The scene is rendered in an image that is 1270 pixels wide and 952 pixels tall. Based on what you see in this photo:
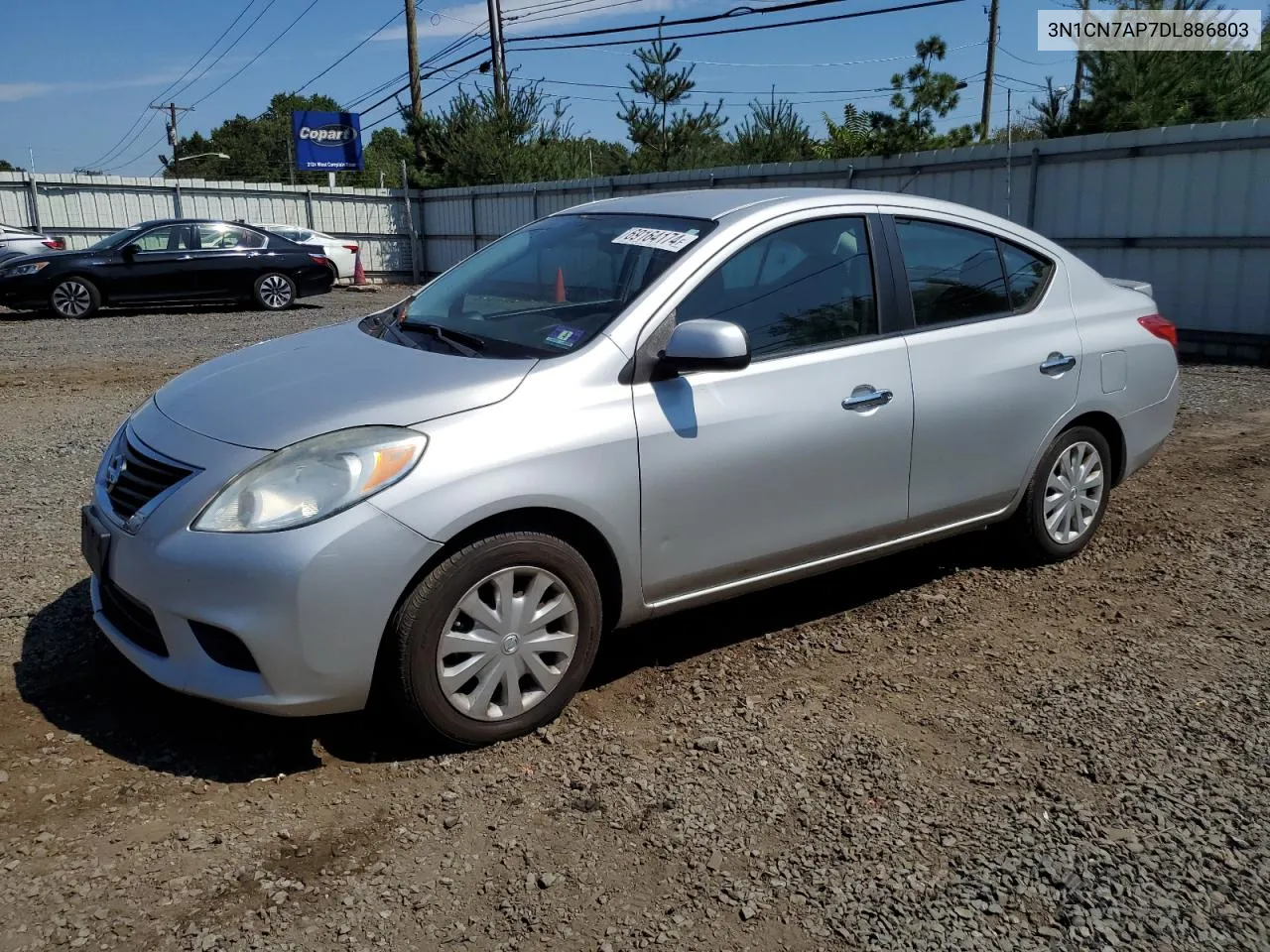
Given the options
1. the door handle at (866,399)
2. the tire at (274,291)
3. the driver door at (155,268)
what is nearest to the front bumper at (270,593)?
the door handle at (866,399)

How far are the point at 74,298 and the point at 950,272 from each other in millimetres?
15151

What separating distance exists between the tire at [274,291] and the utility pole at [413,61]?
13.3 m

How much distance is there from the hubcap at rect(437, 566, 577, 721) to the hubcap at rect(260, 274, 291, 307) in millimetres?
15644

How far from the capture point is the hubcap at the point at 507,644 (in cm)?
322

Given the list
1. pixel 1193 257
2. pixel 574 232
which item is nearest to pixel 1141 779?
pixel 574 232

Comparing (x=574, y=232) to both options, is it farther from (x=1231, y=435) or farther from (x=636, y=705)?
(x=1231, y=435)

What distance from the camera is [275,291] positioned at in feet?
58.0

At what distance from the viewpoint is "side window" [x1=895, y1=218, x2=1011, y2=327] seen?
436cm

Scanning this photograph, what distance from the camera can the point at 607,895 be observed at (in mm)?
2701

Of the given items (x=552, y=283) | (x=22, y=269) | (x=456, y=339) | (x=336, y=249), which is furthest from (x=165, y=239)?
(x=456, y=339)

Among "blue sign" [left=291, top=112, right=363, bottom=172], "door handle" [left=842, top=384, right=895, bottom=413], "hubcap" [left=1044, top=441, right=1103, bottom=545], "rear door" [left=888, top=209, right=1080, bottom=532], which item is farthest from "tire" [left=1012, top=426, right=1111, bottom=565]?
"blue sign" [left=291, top=112, right=363, bottom=172]

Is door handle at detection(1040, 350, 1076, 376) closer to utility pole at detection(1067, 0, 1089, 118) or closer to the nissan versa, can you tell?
the nissan versa

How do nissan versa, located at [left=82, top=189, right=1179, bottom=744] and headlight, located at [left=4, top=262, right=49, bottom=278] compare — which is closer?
nissan versa, located at [left=82, top=189, right=1179, bottom=744]

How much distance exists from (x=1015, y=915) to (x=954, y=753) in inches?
31.3
